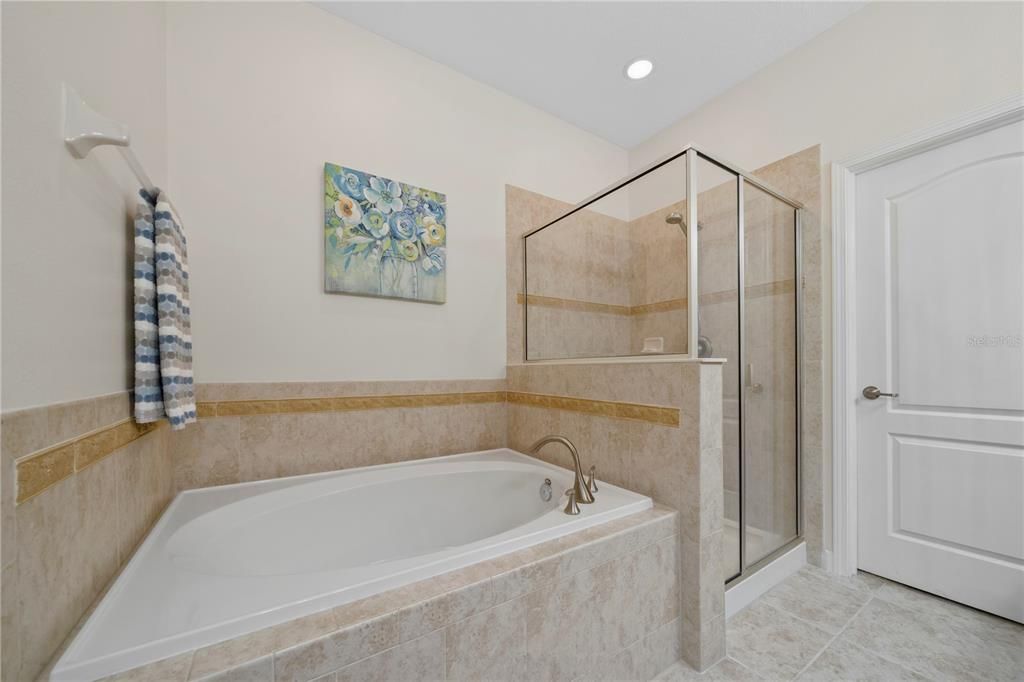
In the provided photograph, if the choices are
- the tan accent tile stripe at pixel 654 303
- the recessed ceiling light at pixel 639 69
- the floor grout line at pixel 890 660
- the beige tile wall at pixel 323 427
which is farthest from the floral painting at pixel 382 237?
the floor grout line at pixel 890 660

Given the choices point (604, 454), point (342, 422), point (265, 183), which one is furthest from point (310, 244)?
point (604, 454)

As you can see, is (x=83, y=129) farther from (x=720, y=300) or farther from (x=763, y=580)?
(x=763, y=580)

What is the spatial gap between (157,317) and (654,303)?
69.8 inches

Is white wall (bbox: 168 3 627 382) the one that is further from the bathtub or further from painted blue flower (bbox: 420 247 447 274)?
the bathtub

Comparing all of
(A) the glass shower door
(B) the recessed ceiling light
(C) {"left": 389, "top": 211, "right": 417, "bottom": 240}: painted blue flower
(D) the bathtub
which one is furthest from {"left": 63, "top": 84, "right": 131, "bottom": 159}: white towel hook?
(B) the recessed ceiling light

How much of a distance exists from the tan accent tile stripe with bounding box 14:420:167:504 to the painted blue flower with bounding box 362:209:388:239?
1.24 metres

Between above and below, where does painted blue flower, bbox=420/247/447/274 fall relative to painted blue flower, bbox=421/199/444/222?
below

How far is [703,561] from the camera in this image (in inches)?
52.6

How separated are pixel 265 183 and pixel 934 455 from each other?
10.4 feet

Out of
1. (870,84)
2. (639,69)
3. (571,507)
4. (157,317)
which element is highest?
(639,69)

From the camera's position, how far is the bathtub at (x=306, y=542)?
29.6 inches

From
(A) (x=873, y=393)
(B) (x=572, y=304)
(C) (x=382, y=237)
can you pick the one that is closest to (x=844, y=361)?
(A) (x=873, y=393)

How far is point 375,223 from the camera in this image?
1.99m

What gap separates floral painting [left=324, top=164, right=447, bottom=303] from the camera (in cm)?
189
